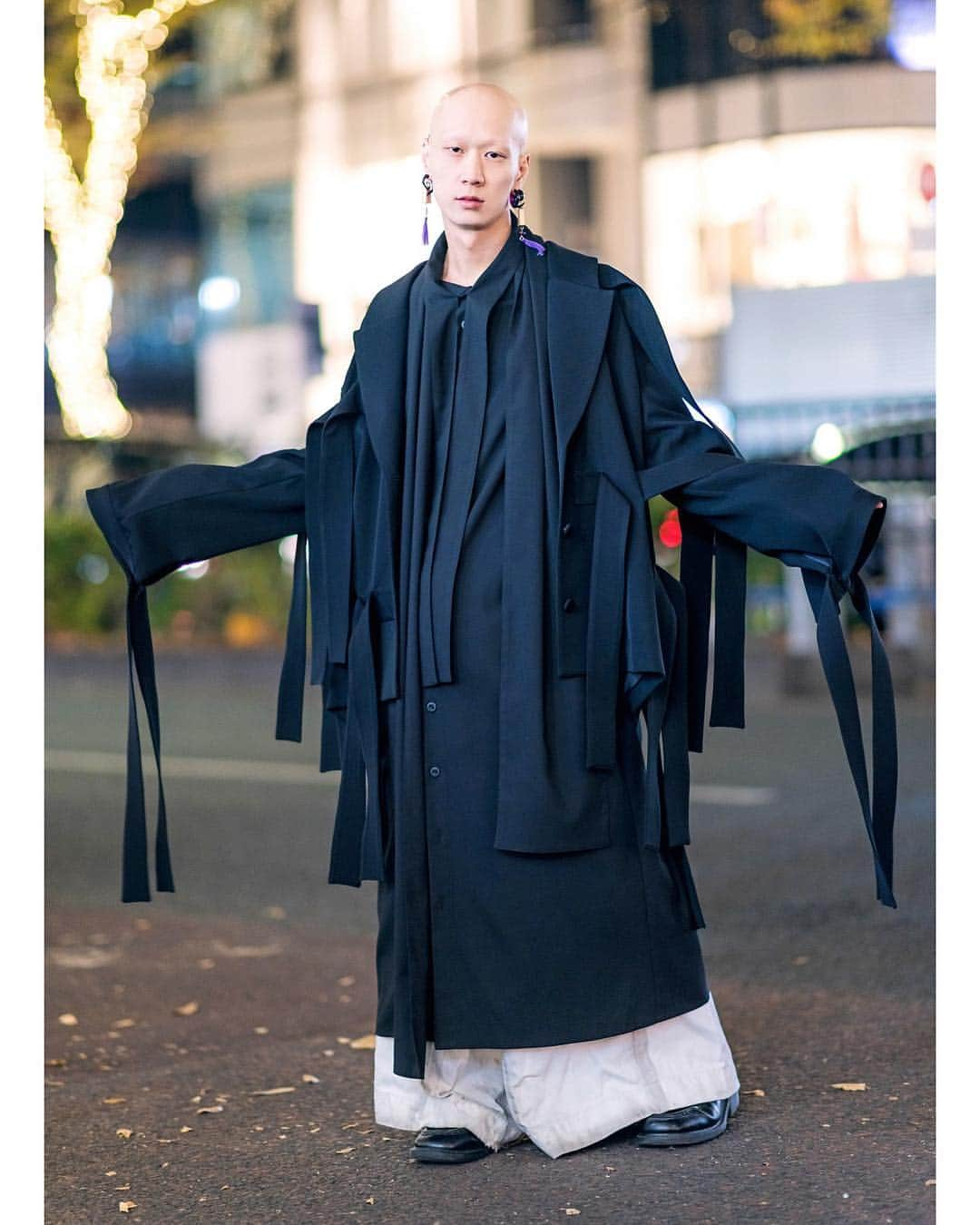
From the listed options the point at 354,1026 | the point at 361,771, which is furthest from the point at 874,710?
the point at 354,1026

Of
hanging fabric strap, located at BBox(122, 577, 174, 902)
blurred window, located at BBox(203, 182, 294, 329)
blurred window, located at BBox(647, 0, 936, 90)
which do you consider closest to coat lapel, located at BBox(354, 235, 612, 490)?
hanging fabric strap, located at BBox(122, 577, 174, 902)

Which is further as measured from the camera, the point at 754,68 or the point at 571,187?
the point at 571,187

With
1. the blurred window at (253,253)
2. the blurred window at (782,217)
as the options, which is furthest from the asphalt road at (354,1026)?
the blurred window at (253,253)

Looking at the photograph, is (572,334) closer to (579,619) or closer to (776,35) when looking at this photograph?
(579,619)

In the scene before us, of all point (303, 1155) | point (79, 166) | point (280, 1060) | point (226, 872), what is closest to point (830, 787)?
point (226, 872)

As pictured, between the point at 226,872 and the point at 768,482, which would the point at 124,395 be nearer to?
the point at 226,872

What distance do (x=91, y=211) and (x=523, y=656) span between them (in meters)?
18.1

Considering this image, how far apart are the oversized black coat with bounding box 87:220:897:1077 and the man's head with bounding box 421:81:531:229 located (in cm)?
17

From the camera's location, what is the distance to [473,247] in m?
3.56

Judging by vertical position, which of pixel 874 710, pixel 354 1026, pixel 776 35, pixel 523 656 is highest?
pixel 776 35

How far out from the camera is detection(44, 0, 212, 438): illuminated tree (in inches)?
802

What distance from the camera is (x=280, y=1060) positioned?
14.8 ft

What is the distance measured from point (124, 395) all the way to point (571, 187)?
11.3 meters

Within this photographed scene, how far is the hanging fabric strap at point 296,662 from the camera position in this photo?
385cm
